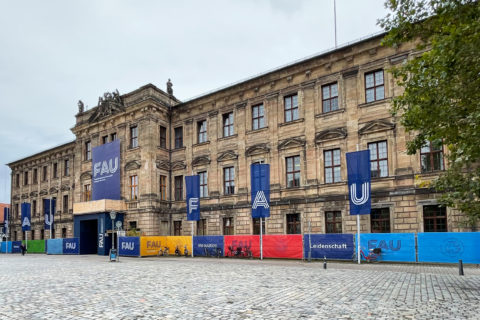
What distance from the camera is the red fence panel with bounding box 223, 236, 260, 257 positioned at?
84.9 ft

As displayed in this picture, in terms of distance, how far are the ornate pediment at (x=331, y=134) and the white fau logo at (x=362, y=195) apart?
5229mm

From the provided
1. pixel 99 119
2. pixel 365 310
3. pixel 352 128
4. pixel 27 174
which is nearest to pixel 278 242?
pixel 352 128

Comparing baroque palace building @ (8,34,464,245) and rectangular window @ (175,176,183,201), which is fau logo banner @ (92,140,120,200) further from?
rectangular window @ (175,176,183,201)

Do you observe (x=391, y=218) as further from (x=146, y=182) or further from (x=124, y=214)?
(x=124, y=214)

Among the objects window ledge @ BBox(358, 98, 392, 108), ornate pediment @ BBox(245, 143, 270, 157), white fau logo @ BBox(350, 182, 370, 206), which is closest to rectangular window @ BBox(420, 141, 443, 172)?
window ledge @ BBox(358, 98, 392, 108)

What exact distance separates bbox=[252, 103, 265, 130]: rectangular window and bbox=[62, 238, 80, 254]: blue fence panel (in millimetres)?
20776

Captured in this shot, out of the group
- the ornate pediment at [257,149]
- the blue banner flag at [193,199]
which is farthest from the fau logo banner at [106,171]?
the ornate pediment at [257,149]

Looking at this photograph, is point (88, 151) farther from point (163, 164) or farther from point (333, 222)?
point (333, 222)

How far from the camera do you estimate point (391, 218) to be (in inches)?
945

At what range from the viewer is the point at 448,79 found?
9969 mm

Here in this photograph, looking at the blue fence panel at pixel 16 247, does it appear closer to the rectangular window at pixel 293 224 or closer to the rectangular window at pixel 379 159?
the rectangular window at pixel 293 224

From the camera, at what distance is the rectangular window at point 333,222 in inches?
1029

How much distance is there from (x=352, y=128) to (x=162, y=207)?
18.5 metres

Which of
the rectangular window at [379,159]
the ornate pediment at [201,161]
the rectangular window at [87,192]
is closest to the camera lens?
the rectangular window at [379,159]
